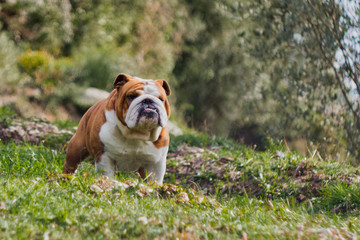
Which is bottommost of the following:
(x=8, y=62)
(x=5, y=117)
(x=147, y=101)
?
(x=5, y=117)

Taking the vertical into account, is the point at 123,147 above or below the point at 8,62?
above

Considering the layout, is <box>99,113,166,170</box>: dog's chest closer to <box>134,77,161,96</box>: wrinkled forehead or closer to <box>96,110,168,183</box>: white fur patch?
<box>96,110,168,183</box>: white fur patch

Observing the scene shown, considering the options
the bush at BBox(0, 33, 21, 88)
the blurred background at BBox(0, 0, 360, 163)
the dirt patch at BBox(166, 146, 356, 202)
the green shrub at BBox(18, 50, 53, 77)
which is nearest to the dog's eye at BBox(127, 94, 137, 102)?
the dirt patch at BBox(166, 146, 356, 202)

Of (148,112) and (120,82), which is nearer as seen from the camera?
(148,112)

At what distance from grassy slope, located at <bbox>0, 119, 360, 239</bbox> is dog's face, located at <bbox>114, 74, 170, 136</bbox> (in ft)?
1.92

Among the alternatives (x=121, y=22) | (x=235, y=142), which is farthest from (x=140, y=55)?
(x=235, y=142)

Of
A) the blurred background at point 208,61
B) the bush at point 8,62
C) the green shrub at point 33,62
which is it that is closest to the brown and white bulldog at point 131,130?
the blurred background at point 208,61

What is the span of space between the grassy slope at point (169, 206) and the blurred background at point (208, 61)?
1672 mm

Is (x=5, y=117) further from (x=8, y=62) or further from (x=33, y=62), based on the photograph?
(x=33, y=62)

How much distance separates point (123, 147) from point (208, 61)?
1174 centimetres

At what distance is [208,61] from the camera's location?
15.4 meters

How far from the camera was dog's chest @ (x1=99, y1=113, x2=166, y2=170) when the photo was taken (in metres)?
3.99

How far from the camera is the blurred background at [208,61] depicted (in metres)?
6.68

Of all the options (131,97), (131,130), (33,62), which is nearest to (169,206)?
(131,130)
